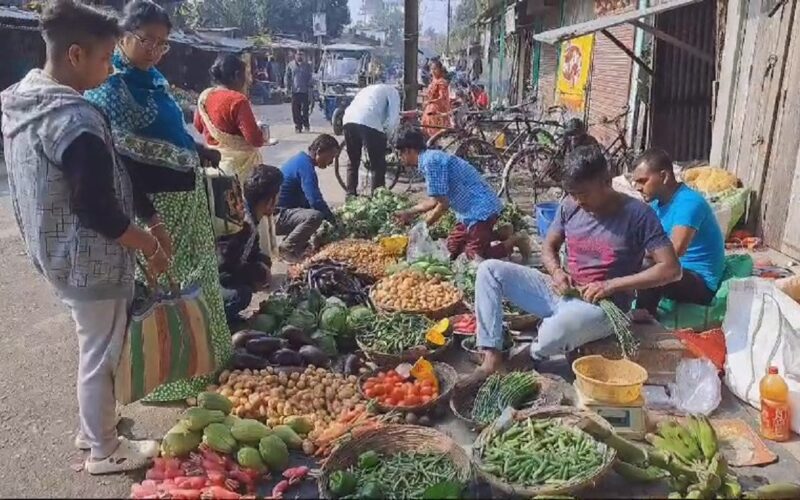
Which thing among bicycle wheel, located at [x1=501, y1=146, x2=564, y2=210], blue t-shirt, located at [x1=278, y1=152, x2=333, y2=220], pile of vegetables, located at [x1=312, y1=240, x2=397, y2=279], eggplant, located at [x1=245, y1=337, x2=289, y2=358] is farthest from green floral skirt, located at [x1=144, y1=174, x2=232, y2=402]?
bicycle wheel, located at [x1=501, y1=146, x2=564, y2=210]

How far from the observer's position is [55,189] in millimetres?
2766

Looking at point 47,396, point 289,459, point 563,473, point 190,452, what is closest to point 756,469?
point 563,473

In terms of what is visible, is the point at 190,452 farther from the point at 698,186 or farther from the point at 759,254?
the point at 698,186

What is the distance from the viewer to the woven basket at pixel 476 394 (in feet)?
12.1

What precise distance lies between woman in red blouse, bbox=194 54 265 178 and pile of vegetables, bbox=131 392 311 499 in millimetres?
2570

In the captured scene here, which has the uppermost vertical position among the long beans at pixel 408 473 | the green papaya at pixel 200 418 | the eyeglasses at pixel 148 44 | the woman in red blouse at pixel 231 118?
the eyeglasses at pixel 148 44

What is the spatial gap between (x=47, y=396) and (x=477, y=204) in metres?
3.62

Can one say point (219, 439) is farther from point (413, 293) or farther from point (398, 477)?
point (413, 293)

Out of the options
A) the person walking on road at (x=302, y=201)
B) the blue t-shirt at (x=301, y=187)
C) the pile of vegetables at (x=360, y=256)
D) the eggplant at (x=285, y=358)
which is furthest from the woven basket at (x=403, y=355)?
the blue t-shirt at (x=301, y=187)

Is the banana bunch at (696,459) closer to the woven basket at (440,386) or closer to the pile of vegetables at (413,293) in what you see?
the woven basket at (440,386)

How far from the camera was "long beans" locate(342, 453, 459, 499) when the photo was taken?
2.98 m

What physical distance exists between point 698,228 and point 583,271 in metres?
0.88

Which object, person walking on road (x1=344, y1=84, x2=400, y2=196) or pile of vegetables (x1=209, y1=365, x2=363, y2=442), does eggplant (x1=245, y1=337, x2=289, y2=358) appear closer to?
pile of vegetables (x1=209, y1=365, x2=363, y2=442)

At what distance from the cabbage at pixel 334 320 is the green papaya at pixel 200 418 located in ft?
4.32
